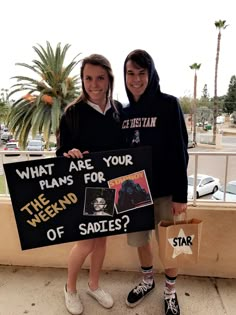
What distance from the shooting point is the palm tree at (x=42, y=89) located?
28.9 ft

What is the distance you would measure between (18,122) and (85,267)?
809 centimetres

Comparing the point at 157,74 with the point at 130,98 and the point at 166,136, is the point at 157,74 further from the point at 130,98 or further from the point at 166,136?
the point at 166,136

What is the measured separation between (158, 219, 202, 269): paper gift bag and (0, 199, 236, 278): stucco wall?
1.41 ft

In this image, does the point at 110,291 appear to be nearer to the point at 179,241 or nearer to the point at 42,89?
the point at 179,241

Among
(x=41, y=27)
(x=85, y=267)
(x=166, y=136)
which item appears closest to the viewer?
(x=166, y=136)

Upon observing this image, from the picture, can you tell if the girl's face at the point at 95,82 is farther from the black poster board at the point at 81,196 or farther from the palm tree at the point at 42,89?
the palm tree at the point at 42,89

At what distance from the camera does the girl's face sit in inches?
48.2

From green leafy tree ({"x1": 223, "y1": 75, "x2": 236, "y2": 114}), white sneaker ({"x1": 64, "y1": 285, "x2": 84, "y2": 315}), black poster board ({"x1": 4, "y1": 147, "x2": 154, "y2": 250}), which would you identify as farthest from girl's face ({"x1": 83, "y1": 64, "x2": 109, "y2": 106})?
green leafy tree ({"x1": 223, "y1": 75, "x2": 236, "y2": 114})

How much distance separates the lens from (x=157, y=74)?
4.21ft

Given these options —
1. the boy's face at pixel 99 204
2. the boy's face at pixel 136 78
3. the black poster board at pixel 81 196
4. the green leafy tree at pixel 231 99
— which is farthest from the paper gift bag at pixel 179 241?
the green leafy tree at pixel 231 99

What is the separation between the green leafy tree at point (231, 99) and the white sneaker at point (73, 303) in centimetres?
1568

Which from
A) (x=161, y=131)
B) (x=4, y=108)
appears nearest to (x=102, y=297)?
(x=161, y=131)

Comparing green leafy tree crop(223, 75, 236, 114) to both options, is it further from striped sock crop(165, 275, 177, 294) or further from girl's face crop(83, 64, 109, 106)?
girl's face crop(83, 64, 109, 106)

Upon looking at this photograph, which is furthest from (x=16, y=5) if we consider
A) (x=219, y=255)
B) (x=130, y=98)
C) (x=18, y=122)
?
(x=18, y=122)
